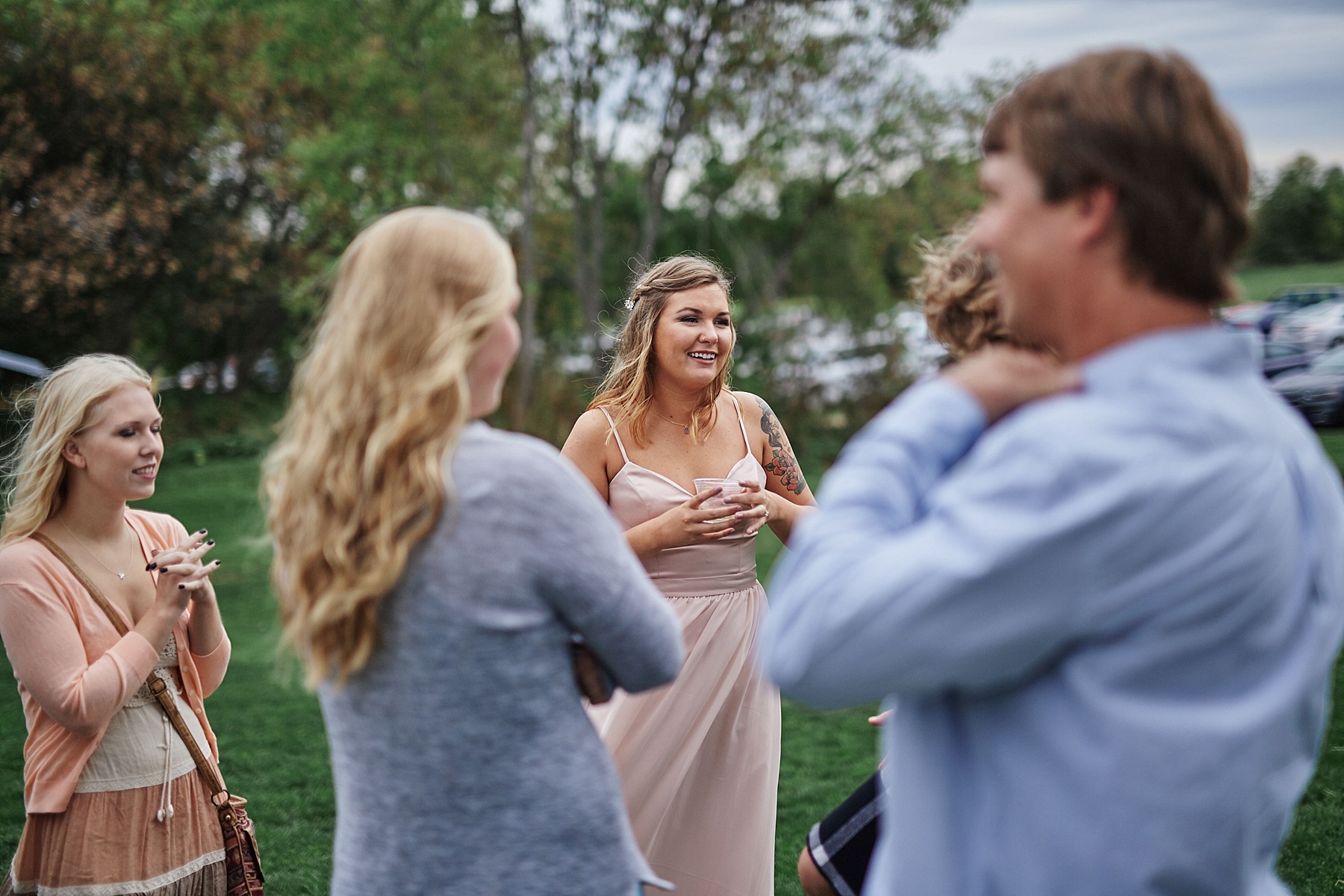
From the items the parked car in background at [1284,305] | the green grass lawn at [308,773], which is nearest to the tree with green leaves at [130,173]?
the green grass lawn at [308,773]

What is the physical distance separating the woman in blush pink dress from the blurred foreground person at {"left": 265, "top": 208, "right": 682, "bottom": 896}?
1776mm

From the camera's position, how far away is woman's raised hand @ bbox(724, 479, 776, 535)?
338 centimetres

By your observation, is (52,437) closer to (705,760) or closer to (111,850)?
(111,850)

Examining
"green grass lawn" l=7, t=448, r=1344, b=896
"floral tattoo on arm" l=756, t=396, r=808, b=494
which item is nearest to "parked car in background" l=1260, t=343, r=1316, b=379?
"green grass lawn" l=7, t=448, r=1344, b=896

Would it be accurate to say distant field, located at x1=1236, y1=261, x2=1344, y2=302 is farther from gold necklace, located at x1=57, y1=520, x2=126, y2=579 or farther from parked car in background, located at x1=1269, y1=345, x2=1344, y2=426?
gold necklace, located at x1=57, y1=520, x2=126, y2=579

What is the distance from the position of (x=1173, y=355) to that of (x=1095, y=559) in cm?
27

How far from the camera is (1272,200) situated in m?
54.2

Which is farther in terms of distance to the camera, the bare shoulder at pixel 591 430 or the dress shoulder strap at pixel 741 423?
the dress shoulder strap at pixel 741 423

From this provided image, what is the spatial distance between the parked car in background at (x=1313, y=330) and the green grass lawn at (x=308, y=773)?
1660 centimetres

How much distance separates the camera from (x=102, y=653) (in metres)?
2.63

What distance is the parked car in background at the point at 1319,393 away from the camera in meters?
16.4

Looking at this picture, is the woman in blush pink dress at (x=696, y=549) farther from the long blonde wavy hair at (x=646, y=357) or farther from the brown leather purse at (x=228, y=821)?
the brown leather purse at (x=228, y=821)

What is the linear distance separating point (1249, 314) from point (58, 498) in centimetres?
2909

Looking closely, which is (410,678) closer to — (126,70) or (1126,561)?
(1126,561)
